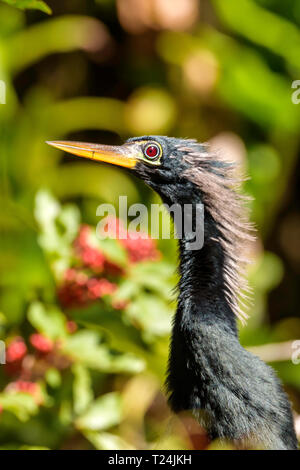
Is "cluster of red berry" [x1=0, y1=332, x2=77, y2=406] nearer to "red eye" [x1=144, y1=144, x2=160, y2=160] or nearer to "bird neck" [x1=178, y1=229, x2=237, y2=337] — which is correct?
"bird neck" [x1=178, y1=229, x2=237, y2=337]

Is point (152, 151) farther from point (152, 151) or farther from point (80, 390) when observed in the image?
point (80, 390)

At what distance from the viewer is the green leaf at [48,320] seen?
2568 millimetres

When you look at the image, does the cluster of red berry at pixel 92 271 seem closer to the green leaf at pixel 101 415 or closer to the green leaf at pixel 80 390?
the green leaf at pixel 80 390

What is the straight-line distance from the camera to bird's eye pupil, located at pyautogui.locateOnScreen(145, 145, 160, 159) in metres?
2.45

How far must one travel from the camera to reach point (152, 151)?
8.06ft

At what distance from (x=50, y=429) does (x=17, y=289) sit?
556 mm

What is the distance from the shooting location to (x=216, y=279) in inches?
93.6

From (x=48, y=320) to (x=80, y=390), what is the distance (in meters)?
0.32

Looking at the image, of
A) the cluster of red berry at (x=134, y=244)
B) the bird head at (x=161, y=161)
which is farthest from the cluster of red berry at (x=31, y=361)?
the bird head at (x=161, y=161)

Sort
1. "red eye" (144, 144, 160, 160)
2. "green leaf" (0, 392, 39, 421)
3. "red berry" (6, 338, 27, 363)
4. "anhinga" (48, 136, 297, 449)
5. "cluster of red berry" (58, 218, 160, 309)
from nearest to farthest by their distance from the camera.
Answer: "anhinga" (48, 136, 297, 449), "green leaf" (0, 392, 39, 421), "red eye" (144, 144, 160, 160), "red berry" (6, 338, 27, 363), "cluster of red berry" (58, 218, 160, 309)

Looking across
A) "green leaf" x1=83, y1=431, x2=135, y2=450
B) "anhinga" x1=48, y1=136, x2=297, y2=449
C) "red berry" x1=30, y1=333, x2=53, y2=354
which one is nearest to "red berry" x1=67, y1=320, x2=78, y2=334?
"red berry" x1=30, y1=333, x2=53, y2=354

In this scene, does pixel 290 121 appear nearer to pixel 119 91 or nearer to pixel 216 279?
pixel 119 91

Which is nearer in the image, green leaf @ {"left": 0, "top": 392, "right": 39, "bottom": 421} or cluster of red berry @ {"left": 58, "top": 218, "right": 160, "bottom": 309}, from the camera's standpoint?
green leaf @ {"left": 0, "top": 392, "right": 39, "bottom": 421}

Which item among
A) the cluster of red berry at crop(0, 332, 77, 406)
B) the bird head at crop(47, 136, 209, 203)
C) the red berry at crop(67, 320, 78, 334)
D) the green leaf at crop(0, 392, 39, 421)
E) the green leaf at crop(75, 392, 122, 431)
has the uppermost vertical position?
the bird head at crop(47, 136, 209, 203)
